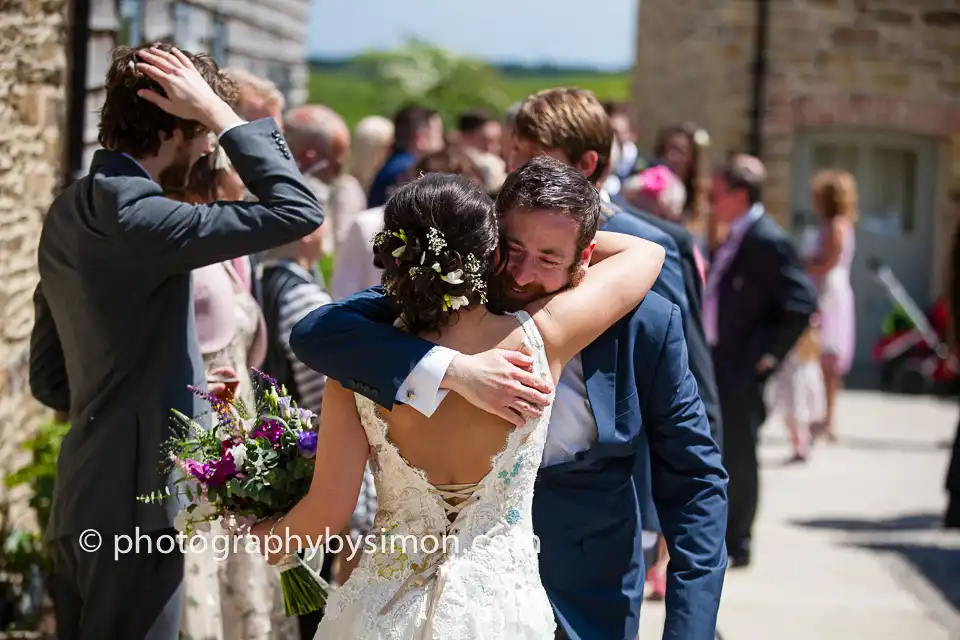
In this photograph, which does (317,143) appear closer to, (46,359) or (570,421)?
(46,359)

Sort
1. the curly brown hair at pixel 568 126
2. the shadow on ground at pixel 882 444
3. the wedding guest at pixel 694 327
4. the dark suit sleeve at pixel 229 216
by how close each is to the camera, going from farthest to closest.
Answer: the shadow on ground at pixel 882 444 → the wedding guest at pixel 694 327 → the curly brown hair at pixel 568 126 → the dark suit sleeve at pixel 229 216

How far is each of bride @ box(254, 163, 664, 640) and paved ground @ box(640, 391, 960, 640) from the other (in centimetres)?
329

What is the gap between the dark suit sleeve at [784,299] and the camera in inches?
262

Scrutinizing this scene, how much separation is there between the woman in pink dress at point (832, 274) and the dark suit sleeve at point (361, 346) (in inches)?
322

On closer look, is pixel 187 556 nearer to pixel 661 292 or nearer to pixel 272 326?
pixel 272 326

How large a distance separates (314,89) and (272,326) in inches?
1174

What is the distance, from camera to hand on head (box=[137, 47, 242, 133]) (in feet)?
10.2

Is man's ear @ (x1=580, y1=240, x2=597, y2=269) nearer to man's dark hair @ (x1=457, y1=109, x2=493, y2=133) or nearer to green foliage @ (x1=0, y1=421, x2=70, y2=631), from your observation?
green foliage @ (x1=0, y1=421, x2=70, y2=631)

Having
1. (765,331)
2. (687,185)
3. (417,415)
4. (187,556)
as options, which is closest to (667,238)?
(417,415)

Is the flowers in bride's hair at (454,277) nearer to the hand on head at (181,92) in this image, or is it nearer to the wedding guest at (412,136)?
the hand on head at (181,92)

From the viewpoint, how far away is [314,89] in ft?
109

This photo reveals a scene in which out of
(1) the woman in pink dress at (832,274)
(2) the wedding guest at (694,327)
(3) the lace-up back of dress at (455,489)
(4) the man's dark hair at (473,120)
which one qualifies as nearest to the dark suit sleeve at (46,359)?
(3) the lace-up back of dress at (455,489)

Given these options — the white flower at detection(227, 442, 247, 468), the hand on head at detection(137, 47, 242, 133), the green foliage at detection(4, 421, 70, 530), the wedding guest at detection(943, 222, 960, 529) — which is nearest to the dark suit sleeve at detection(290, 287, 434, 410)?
the white flower at detection(227, 442, 247, 468)

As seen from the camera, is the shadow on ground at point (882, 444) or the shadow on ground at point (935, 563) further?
the shadow on ground at point (882, 444)
